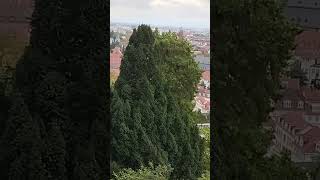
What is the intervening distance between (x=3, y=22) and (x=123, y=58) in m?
1.59

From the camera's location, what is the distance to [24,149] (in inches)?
254

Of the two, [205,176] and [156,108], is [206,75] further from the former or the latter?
[205,176]

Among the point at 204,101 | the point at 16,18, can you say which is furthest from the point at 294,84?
the point at 16,18

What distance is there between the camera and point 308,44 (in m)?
7.08

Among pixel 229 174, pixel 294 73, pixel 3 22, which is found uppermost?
pixel 3 22

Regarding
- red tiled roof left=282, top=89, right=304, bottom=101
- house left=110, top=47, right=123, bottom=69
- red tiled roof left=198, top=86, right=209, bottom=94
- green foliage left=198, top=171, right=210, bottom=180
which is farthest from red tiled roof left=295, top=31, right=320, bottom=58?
house left=110, top=47, right=123, bottom=69

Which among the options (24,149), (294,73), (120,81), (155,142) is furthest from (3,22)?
(294,73)

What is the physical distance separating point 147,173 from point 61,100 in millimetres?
1544

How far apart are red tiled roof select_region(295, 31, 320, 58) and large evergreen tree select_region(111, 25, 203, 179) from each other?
1.22 meters

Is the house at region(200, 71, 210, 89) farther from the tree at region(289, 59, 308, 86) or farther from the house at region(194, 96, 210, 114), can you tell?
the tree at region(289, 59, 308, 86)

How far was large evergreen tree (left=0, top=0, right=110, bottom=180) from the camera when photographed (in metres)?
6.48

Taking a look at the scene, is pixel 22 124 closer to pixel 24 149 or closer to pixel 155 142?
pixel 24 149

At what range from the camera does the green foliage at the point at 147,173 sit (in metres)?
7.56

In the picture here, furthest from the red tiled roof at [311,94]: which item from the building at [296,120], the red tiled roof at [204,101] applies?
the red tiled roof at [204,101]
